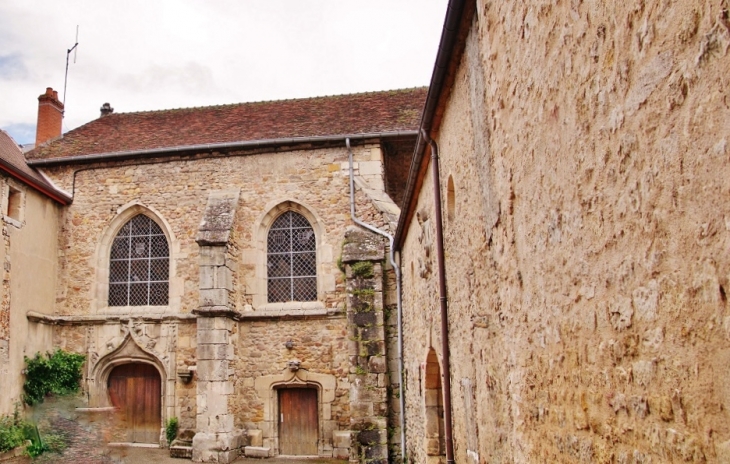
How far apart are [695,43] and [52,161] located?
52.9 ft

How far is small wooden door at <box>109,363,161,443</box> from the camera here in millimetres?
14188

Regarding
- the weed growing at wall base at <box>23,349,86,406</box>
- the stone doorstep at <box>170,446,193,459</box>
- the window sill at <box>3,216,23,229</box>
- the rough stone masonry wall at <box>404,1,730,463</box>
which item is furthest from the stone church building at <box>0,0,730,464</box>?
the stone doorstep at <box>170,446,193,459</box>

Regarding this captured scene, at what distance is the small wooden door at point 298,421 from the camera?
1366 cm

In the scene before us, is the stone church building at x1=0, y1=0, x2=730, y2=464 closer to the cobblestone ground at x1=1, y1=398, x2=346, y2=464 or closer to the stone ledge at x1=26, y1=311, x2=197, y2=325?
the stone ledge at x1=26, y1=311, x2=197, y2=325

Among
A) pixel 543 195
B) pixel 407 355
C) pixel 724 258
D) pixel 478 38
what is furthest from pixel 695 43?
pixel 407 355

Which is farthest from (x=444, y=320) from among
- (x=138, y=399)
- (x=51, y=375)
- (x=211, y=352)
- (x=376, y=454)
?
(x=51, y=375)

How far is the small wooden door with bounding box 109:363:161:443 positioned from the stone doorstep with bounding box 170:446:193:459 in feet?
3.49

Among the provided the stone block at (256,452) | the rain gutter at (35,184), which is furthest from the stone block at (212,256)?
the rain gutter at (35,184)

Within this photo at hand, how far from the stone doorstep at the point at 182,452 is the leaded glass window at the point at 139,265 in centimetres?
333

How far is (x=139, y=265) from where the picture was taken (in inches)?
594

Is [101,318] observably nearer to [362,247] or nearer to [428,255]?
[362,247]

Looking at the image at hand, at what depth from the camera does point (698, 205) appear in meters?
1.65

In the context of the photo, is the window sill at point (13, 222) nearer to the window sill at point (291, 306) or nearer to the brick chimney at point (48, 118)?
the brick chimney at point (48, 118)

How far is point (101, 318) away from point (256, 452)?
4.75 metres
